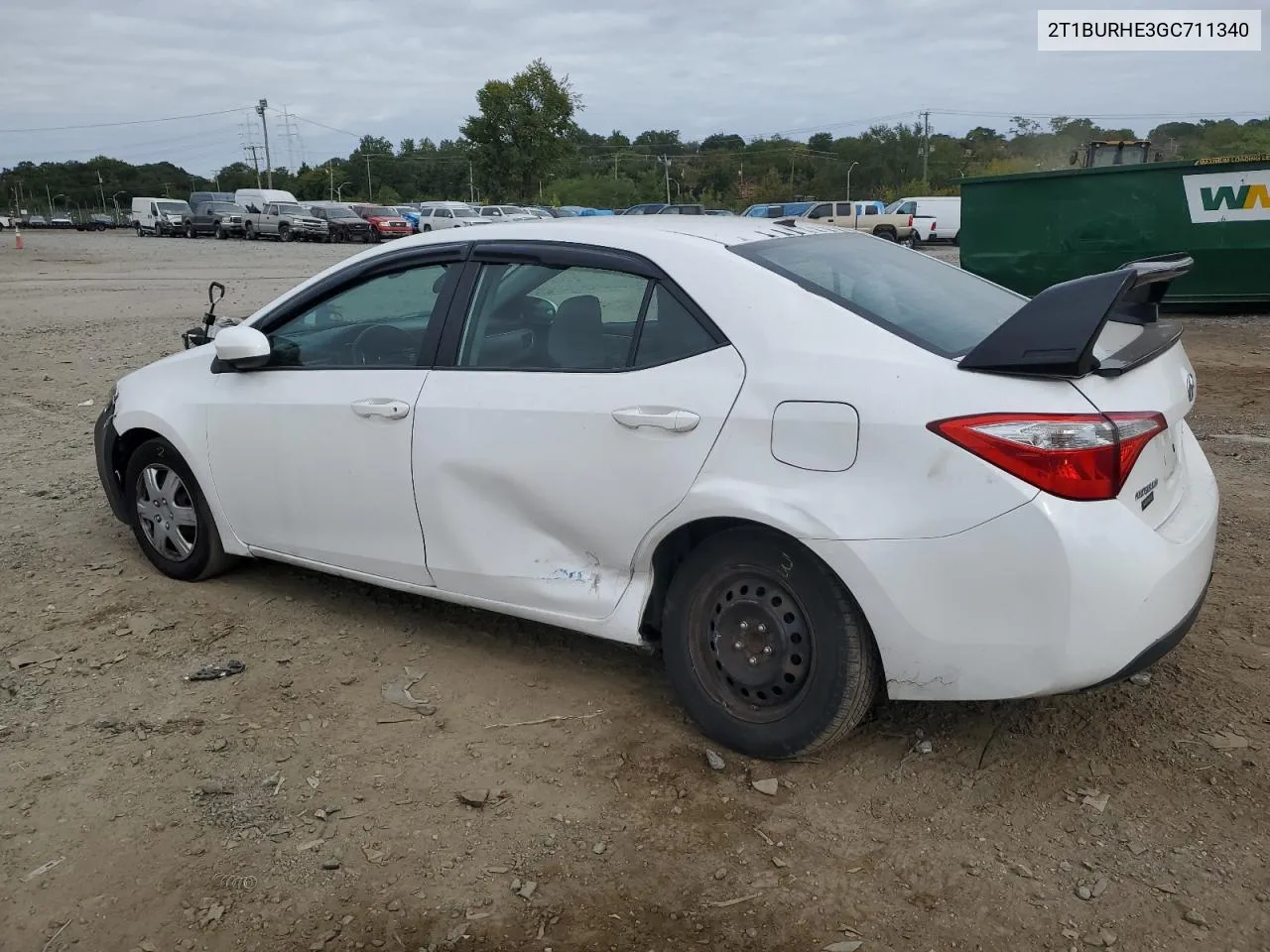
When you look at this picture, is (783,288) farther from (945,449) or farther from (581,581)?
(581,581)

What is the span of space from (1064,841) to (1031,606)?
0.64 meters

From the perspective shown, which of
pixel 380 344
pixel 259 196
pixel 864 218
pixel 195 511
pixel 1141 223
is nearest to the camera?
pixel 380 344

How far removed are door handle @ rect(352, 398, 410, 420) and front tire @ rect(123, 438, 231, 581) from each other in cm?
116

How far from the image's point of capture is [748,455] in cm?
302

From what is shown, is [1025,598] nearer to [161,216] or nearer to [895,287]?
[895,287]

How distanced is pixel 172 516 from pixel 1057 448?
3.68 m

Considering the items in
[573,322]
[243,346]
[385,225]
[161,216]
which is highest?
[161,216]

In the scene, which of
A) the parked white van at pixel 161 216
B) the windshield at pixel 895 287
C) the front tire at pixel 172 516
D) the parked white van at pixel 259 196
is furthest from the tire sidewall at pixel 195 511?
the parked white van at pixel 259 196

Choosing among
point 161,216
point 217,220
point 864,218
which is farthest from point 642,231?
point 161,216

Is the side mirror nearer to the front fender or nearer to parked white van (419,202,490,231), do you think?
the front fender

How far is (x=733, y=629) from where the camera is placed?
3.19m

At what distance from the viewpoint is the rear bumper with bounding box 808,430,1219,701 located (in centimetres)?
267

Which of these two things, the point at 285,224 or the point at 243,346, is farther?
the point at 285,224

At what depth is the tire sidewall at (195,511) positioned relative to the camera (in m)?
4.59
